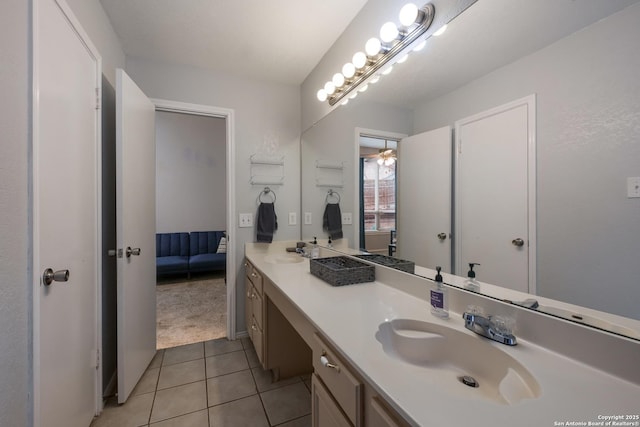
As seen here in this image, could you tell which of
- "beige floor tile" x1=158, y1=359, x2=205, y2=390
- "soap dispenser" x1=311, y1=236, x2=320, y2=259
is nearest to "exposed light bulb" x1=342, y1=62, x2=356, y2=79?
"soap dispenser" x1=311, y1=236, x2=320, y2=259

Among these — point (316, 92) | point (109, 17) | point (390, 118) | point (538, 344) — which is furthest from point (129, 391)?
point (316, 92)

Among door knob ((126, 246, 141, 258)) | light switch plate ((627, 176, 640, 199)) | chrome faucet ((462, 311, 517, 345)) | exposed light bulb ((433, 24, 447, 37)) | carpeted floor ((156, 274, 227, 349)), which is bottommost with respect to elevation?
carpeted floor ((156, 274, 227, 349))

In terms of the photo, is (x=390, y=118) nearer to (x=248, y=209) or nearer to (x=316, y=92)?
(x=316, y=92)

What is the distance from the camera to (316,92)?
7.55ft

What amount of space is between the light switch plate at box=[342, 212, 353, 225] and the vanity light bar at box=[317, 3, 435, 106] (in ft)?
2.67

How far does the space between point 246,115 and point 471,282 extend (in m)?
2.25

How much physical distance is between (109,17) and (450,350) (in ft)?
8.63

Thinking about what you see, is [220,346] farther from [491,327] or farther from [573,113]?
[573,113]

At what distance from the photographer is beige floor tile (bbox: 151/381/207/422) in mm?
1528

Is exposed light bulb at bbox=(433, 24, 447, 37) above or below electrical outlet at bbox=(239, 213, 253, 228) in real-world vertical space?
above

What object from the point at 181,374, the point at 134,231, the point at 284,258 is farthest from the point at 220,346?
the point at 134,231

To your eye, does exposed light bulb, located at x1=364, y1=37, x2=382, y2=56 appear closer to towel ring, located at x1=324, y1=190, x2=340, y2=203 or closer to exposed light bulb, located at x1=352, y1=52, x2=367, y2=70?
exposed light bulb, located at x1=352, y1=52, x2=367, y2=70

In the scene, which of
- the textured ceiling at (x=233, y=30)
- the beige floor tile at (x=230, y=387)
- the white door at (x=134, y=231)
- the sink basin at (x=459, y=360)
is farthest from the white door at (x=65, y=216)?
the sink basin at (x=459, y=360)

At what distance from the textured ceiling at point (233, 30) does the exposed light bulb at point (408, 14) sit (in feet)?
1.62
